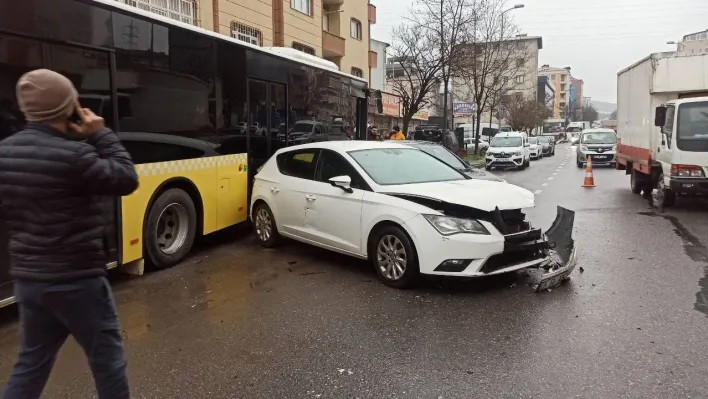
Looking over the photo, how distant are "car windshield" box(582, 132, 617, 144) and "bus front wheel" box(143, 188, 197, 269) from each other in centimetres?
2398

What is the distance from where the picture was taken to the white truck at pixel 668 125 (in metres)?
10.5

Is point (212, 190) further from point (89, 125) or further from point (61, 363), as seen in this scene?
point (89, 125)

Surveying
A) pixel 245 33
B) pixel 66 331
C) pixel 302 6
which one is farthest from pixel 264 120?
pixel 302 6

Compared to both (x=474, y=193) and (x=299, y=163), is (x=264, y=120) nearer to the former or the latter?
(x=299, y=163)

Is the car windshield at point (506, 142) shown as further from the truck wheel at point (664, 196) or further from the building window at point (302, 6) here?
the truck wheel at point (664, 196)

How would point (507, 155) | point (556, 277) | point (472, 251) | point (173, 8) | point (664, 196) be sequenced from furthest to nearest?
point (507, 155), point (173, 8), point (664, 196), point (556, 277), point (472, 251)

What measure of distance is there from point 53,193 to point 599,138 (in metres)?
28.1

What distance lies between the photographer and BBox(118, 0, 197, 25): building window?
50.7 feet

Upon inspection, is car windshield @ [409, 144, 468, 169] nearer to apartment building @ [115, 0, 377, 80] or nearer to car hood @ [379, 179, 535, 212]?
car hood @ [379, 179, 535, 212]

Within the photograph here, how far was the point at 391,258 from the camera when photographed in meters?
5.93

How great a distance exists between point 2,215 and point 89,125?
0.58 meters

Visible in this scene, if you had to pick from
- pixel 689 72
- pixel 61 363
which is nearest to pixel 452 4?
pixel 689 72

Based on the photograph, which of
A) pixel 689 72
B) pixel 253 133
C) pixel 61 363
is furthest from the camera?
pixel 689 72

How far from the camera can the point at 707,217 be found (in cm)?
1033
